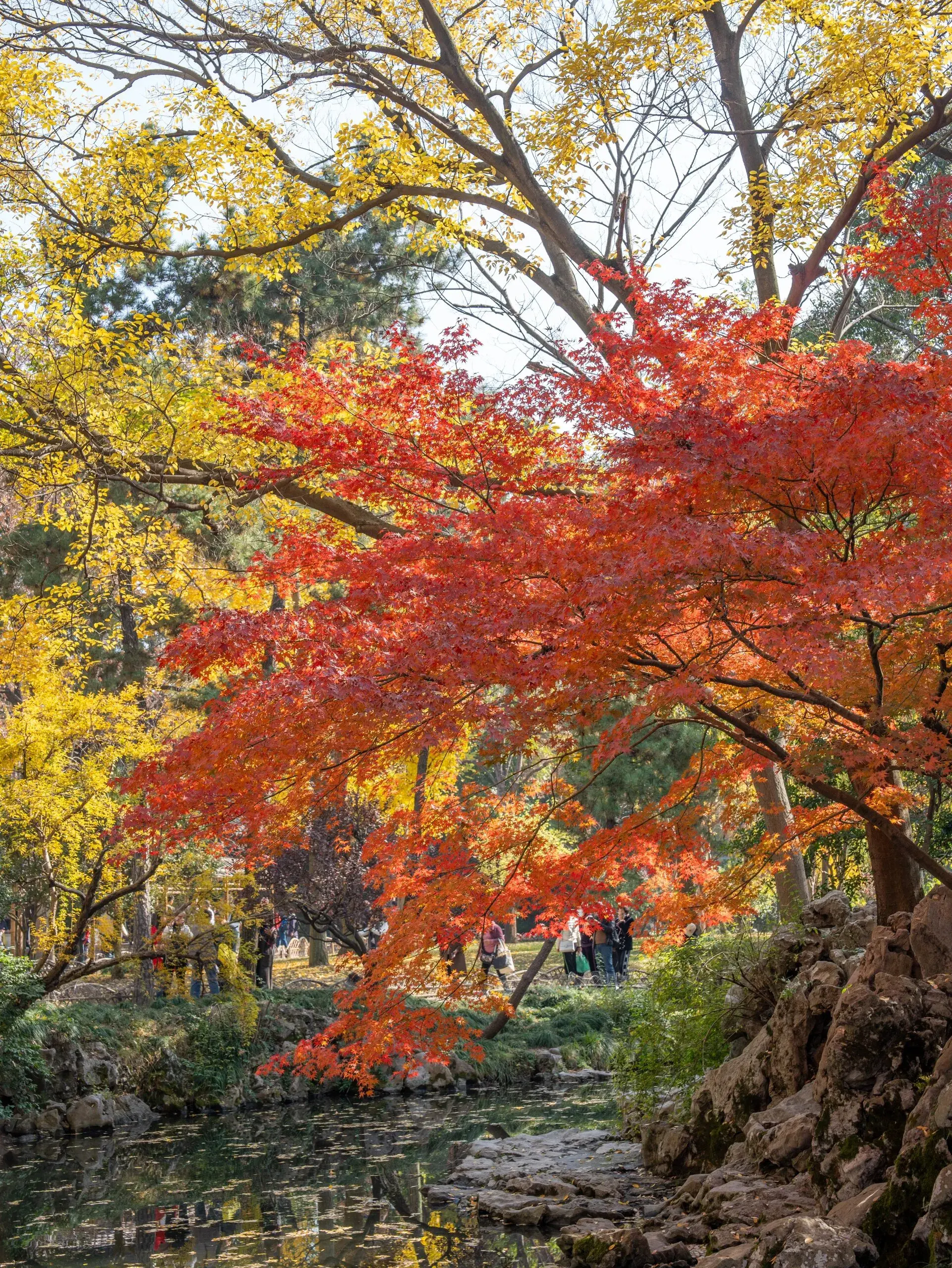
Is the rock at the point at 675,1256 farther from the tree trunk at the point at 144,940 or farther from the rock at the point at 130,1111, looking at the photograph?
the tree trunk at the point at 144,940

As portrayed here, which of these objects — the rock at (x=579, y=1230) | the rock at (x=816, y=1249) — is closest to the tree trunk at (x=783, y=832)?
the rock at (x=579, y=1230)

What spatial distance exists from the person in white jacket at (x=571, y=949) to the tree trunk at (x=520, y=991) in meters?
1.97

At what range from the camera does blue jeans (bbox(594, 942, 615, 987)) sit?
692 inches

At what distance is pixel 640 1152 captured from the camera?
28.1ft

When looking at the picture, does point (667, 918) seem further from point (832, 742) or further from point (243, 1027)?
point (243, 1027)

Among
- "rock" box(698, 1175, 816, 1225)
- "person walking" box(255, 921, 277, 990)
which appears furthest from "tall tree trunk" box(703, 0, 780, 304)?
"person walking" box(255, 921, 277, 990)

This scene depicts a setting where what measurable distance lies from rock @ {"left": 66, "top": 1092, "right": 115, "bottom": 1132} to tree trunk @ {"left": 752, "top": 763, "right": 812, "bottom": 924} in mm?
7714

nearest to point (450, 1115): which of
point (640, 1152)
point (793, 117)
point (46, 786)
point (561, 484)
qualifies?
point (640, 1152)

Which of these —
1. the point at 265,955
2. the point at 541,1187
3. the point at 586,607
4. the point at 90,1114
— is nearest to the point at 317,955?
the point at 265,955

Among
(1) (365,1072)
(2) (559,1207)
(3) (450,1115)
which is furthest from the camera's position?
(3) (450,1115)

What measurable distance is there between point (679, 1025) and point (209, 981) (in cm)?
848

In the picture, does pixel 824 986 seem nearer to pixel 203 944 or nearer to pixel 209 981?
pixel 203 944

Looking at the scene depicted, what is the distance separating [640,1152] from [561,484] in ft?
17.5

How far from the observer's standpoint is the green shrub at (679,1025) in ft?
27.2
